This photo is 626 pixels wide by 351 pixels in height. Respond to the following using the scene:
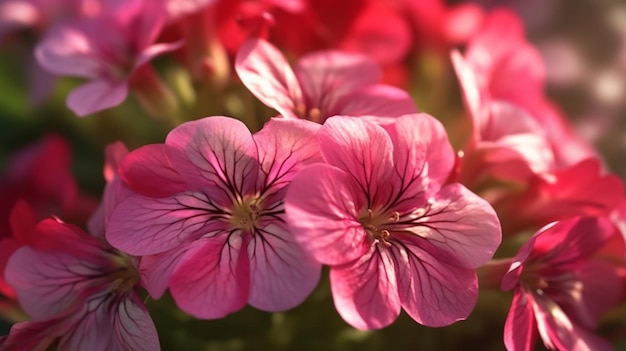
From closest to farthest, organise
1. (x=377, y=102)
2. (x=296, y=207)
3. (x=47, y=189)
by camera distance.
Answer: (x=296, y=207) < (x=377, y=102) < (x=47, y=189)

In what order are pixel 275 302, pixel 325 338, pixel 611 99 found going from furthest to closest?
pixel 611 99 → pixel 325 338 → pixel 275 302

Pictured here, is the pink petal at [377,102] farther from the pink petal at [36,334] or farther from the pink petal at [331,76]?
the pink petal at [36,334]

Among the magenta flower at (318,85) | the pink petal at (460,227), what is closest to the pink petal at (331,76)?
the magenta flower at (318,85)

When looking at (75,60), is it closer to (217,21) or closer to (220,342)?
(217,21)

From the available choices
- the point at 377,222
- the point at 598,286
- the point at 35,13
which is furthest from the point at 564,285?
the point at 35,13

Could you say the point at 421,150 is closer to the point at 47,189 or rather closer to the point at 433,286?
the point at 433,286

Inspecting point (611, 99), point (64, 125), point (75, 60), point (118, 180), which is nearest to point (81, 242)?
point (118, 180)
